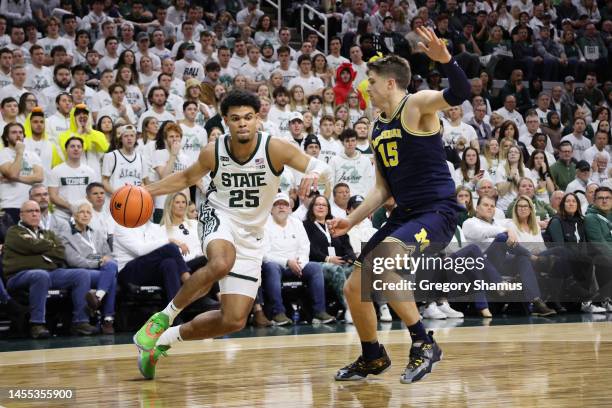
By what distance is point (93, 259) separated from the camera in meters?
9.89

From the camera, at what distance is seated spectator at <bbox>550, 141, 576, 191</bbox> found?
47.3 feet

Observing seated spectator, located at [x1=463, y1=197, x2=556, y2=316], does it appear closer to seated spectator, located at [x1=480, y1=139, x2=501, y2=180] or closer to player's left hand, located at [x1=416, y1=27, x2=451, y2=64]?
seated spectator, located at [x1=480, y1=139, x2=501, y2=180]

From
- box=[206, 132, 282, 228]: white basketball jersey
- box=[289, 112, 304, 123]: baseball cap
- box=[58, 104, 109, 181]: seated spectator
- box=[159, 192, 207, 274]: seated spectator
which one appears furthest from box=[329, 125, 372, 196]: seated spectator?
box=[206, 132, 282, 228]: white basketball jersey

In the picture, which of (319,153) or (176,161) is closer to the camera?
(176,161)

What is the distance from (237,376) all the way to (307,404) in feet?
4.14

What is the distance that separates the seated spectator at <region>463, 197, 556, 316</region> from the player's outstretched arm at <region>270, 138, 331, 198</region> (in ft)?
18.3

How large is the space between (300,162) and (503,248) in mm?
5747

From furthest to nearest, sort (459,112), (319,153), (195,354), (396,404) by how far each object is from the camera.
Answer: (459,112)
(319,153)
(195,354)
(396,404)

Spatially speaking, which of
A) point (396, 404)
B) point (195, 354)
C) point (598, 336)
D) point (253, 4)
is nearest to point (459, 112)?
point (253, 4)

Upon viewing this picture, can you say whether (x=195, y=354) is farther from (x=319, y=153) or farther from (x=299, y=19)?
(x=299, y=19)

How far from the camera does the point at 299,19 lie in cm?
1755

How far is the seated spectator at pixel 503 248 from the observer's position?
11.4 metres

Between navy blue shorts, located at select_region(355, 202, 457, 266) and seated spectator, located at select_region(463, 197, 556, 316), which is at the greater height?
navy blue shorts, located at select_region(355, 202, 457, 266)

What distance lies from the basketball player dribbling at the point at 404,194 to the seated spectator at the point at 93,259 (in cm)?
414
